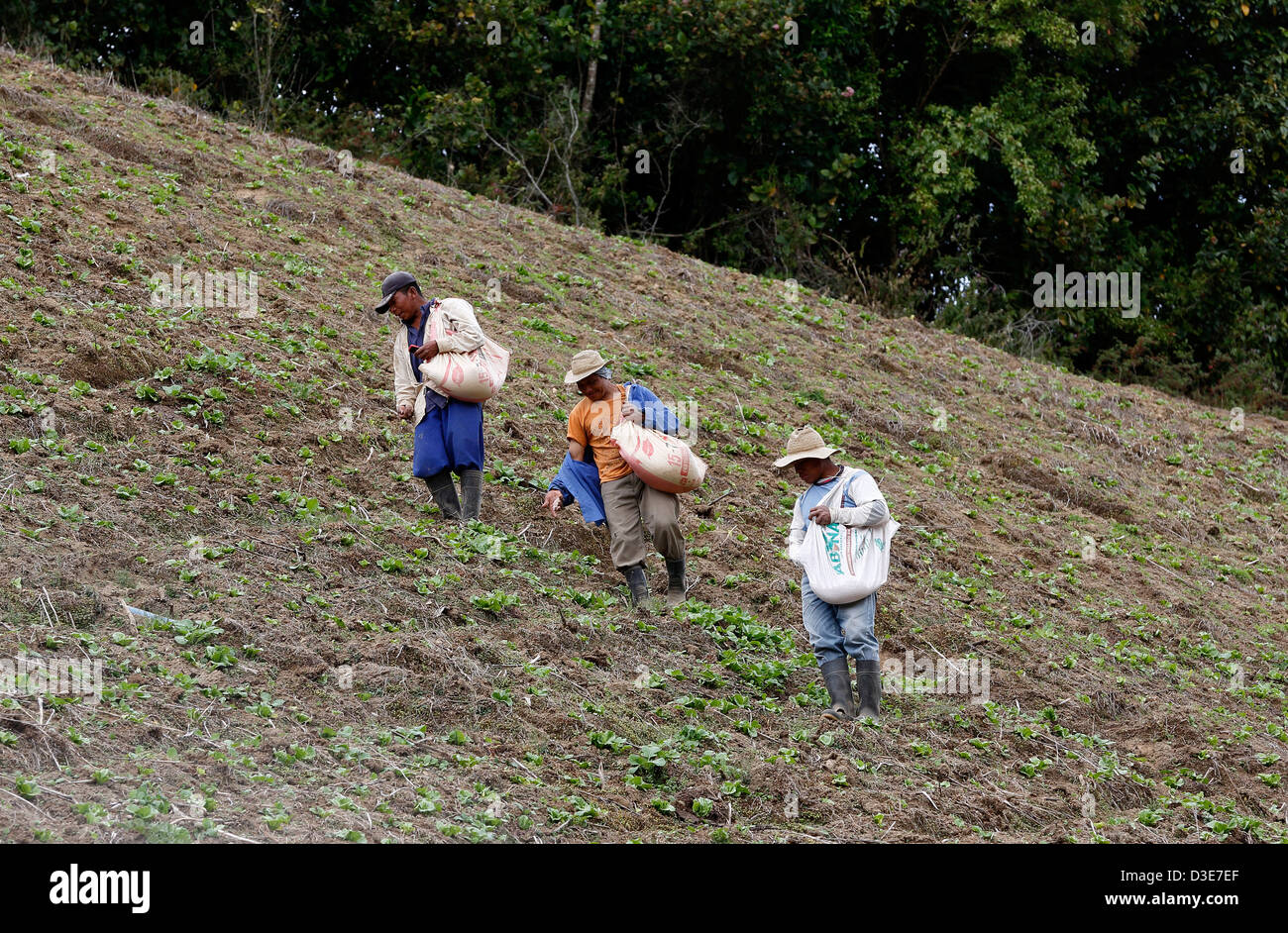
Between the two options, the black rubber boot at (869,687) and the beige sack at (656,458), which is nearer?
the black rubber boot at (869,687)

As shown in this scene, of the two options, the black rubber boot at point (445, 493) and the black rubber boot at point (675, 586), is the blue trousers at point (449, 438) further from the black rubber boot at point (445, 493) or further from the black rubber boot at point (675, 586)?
the black rubber boot at point (675, 586)

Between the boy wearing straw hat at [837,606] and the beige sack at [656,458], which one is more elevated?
the beige sack at [656,458]

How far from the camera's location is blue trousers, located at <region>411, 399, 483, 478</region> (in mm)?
8086

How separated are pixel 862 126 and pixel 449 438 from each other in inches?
509

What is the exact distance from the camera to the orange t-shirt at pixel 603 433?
7.62 metres

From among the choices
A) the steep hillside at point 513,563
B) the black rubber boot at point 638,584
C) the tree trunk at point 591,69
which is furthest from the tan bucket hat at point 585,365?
Answer: the tree trunk at point 591,69

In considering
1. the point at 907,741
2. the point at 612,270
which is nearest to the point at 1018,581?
the point at 907,741

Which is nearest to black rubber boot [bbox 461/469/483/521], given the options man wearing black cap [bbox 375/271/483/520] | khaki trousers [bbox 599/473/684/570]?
man wearing black cap [bbox 375/271/483/520]

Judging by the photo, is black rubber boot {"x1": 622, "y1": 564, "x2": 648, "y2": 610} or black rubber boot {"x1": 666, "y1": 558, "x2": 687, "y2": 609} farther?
black rubber boot {"x1": 666, "y1": 558, "x2": 687, "y2": 609}

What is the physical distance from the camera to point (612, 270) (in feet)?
48.3
